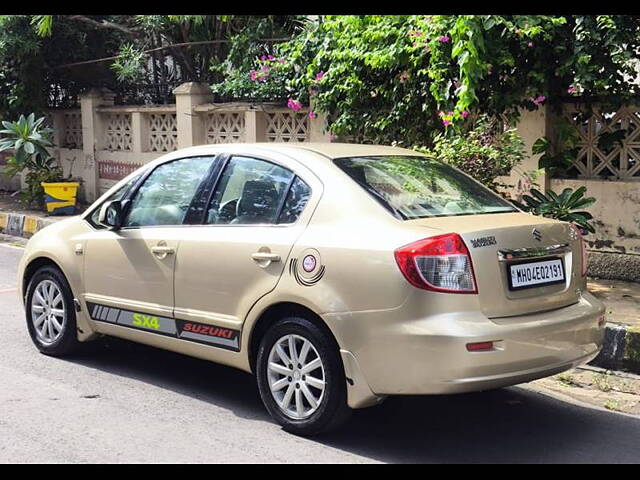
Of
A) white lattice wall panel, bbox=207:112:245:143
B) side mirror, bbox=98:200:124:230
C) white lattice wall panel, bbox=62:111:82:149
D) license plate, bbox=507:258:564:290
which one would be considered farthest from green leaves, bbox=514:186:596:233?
white lattice wall panel, bbox=62:111:82:149

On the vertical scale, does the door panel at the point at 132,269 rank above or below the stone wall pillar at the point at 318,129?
below

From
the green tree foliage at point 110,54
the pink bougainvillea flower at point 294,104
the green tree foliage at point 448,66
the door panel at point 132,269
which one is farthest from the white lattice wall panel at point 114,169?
the door panel at point 132,269

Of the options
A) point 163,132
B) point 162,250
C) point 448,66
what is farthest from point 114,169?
point 162,250

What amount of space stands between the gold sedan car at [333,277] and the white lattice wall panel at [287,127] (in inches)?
210

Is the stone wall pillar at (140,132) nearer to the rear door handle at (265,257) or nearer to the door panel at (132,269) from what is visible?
the door panel at (132,269)

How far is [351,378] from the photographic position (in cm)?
445

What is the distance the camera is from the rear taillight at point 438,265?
4.29m

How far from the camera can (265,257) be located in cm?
486

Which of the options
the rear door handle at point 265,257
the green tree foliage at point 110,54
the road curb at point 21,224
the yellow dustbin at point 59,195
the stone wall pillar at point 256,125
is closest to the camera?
the rear door handle at point 265,257

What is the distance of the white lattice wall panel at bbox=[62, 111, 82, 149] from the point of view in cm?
1524

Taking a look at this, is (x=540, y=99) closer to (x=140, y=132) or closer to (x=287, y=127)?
(x=287, y=127)

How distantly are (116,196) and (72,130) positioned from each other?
32.4 feet

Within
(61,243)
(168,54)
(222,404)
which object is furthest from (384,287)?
(168,54)

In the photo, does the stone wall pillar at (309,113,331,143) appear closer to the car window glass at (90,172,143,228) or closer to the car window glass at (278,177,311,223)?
the car window glass at (90,172,143,228)
